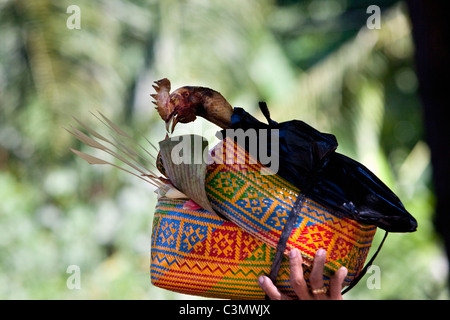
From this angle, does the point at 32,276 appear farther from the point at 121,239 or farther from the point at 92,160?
the point at 92,160

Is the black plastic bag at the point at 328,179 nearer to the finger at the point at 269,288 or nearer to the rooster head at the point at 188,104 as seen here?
the rooster head at the point at 188,104

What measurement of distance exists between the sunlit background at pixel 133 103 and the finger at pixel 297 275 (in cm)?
684

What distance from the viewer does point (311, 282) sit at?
1.99 meters

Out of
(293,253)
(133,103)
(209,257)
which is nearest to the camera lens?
(293,253)

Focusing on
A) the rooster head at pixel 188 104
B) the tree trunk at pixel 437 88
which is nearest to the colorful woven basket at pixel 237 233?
the rooster head at pixel 188 104

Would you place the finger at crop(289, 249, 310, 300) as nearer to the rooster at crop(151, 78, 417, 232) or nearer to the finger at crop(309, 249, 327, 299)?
the finger at crop(309, 249, 327, 299)

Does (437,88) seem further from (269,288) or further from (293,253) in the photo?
(269,288)

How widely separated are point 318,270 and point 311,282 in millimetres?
44

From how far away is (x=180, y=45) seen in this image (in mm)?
9906

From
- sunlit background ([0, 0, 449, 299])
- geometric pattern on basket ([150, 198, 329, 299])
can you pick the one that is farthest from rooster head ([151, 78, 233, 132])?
sunlit background ([0, 0, 449, 299])

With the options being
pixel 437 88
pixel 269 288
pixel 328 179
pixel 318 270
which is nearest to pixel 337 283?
pixel 318 270

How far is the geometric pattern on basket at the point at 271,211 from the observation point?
78.0 inches

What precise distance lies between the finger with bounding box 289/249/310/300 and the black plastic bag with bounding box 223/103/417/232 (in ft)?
0.59

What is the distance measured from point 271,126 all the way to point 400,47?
26.9ft
